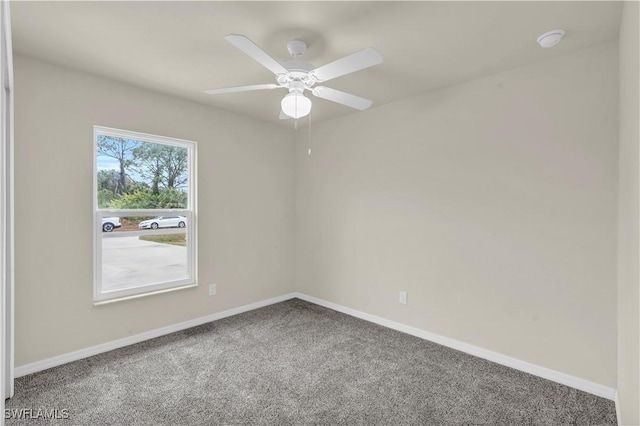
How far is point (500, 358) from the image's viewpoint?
9.03 feet

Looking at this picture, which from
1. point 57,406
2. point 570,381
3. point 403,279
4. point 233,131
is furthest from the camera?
point 233,131

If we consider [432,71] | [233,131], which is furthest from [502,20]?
[233,131]

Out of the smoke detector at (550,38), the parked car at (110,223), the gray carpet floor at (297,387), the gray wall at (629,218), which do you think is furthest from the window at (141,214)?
the gray wall at (629,218)

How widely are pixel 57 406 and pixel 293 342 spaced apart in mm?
1723

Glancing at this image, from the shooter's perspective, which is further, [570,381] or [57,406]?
[570,381]

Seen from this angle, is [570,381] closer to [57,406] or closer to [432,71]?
[432,71]

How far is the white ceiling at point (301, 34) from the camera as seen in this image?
192 centimetres

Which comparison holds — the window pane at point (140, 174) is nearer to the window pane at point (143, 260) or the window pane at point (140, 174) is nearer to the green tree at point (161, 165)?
the green tree at point (161, 165)

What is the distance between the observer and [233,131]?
3.84 meters

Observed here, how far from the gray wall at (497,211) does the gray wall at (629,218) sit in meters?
0.22

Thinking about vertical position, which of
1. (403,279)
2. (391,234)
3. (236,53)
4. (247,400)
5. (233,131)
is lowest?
(247,400)

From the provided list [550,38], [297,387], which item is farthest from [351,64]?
[297,387]

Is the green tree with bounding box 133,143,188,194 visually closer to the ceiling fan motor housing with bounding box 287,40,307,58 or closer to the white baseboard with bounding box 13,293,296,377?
the white baseboard with bounding box 13,293,296,377

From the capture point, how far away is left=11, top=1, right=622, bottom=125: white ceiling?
1921 mm
